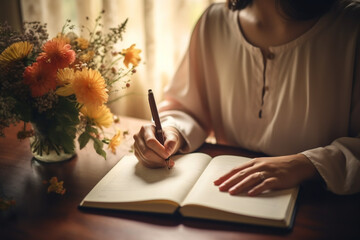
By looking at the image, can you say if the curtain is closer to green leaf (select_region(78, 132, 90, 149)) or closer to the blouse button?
the blouse button

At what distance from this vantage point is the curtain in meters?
1.73

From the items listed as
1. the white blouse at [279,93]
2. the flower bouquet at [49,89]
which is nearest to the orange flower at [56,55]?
the flower bouquet at [49,89]

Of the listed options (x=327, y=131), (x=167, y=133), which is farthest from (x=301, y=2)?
(x=167, y=133)

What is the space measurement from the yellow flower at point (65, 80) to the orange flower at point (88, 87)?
0.06ft

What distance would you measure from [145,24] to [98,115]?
90 centimetres

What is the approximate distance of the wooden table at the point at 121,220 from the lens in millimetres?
787

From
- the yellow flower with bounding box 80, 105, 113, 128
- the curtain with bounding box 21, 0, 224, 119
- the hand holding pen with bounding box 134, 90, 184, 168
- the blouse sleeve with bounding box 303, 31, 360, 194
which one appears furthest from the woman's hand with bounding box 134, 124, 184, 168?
the curtain with bounding box 21, 0, 224, 119

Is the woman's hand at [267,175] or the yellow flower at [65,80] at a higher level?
the yellow flower at [65,80]

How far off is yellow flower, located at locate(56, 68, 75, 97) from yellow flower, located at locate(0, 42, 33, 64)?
0.35 feet

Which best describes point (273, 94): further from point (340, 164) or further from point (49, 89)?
point (49, 89)

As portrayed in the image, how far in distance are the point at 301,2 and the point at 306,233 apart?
2.28 ft

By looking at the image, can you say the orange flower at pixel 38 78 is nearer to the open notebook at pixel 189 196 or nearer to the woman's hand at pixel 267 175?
the open notebook at pixel 189 196

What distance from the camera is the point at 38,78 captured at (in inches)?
35.1

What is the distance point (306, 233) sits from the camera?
0.78 metres
